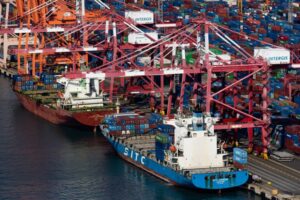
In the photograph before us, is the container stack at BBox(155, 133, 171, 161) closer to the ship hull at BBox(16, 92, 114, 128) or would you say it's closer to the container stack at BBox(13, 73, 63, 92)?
the ship hull at BBox(16, 92, 114, 128)

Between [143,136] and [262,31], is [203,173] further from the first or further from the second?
[262,31]

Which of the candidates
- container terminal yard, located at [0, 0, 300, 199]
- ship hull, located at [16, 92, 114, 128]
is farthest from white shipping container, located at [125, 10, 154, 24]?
ship hull, located at [16, 92, 114, 128]

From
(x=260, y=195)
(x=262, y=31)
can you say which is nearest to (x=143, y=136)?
(x=260, y=195)

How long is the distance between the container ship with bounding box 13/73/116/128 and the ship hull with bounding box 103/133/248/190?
13.5 meters

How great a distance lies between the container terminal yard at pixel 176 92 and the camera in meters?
75.5

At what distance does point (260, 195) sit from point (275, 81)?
31423 mm

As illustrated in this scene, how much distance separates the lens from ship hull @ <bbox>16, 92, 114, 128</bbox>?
9512 centimetres

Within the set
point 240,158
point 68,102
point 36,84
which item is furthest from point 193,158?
point 36,84

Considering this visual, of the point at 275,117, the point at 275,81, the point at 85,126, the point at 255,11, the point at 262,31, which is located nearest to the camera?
the point at 275,117

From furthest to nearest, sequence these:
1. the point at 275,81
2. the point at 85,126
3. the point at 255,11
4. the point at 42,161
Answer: the point at 255,11 < the point at 275,81 < the point at 85,126 < the point at 42,161

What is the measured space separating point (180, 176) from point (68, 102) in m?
→ 27.0

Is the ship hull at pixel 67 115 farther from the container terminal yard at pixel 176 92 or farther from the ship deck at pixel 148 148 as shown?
the ship deck at pixel 148 148

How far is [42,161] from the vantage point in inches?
3297

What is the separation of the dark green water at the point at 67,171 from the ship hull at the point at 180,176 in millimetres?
492
